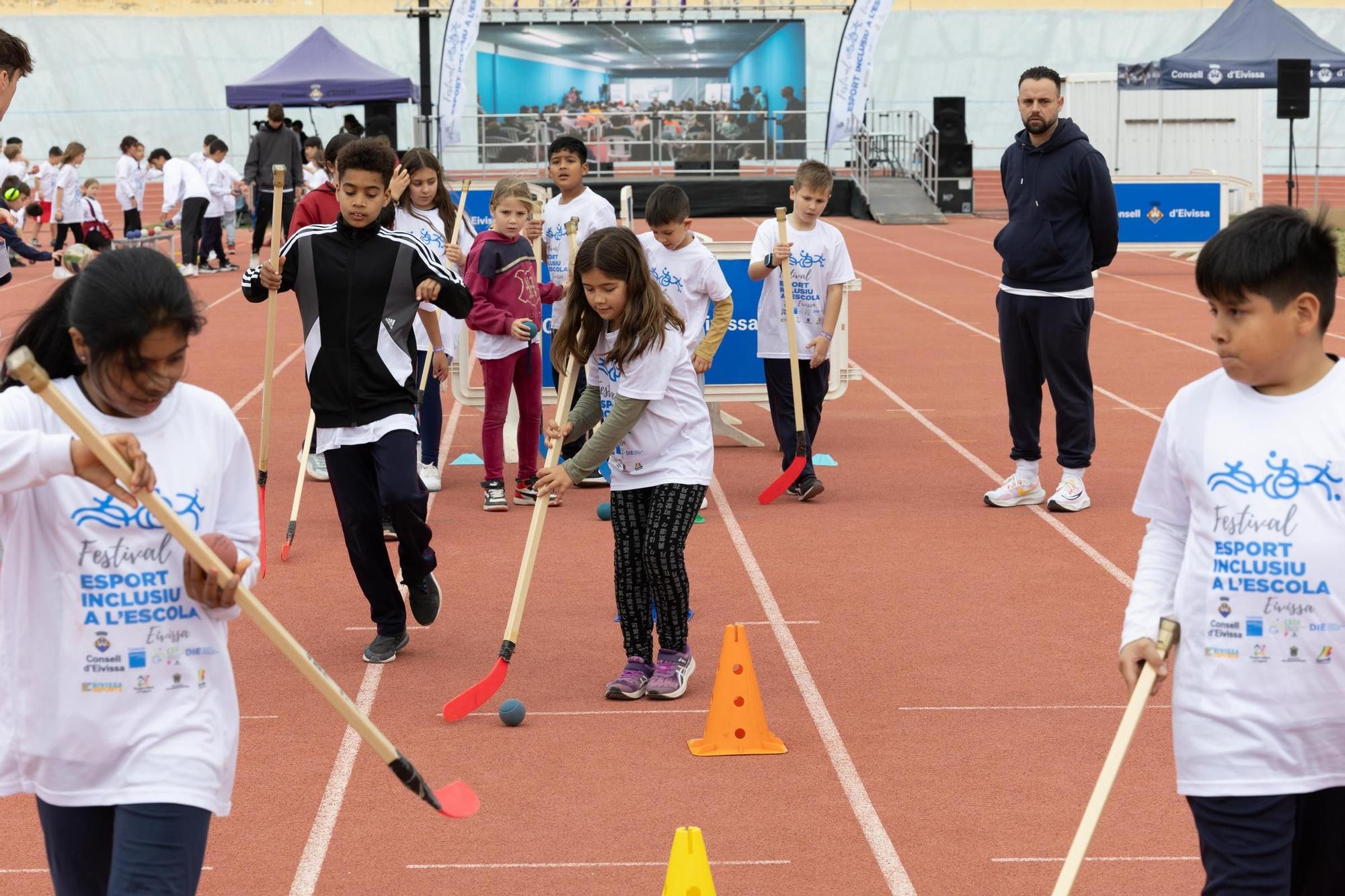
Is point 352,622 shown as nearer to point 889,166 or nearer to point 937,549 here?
point 937,549

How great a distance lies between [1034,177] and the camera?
8906 millimetres

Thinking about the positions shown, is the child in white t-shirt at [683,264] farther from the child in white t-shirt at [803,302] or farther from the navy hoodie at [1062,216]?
the navy hoodie at [1062,216]

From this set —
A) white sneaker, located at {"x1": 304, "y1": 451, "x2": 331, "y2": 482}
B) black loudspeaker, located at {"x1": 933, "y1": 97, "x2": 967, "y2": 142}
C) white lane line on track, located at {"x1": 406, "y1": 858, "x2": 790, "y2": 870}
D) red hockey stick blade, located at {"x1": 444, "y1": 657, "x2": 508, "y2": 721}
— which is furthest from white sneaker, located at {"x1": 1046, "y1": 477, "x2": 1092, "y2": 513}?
black loudspeaker, located at {"x1": 933, "y1": 97, "x2": 967, "y2": 142}

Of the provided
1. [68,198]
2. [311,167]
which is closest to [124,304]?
[68,198]

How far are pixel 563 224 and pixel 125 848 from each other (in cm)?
736

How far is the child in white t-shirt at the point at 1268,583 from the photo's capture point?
298 centimetres

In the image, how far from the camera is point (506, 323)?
354 inches

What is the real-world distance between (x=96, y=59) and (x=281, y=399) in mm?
31295

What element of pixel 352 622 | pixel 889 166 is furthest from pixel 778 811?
Answer: pixel 889 166

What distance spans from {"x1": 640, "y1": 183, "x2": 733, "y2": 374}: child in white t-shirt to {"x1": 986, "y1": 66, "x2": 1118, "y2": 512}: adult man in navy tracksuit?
1572 mm

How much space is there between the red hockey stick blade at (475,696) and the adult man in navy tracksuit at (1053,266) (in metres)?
4.09

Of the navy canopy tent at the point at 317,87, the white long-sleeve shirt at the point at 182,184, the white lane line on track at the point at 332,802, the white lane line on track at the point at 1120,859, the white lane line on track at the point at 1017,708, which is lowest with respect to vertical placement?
the white lane line on track at the point at 1120,859

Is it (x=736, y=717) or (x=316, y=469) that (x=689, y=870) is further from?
(x=316, y=469)

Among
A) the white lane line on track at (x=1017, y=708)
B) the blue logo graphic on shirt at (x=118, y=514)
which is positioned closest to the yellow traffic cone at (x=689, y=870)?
the blue logo graphic on shirt at (x=118, y=514)
